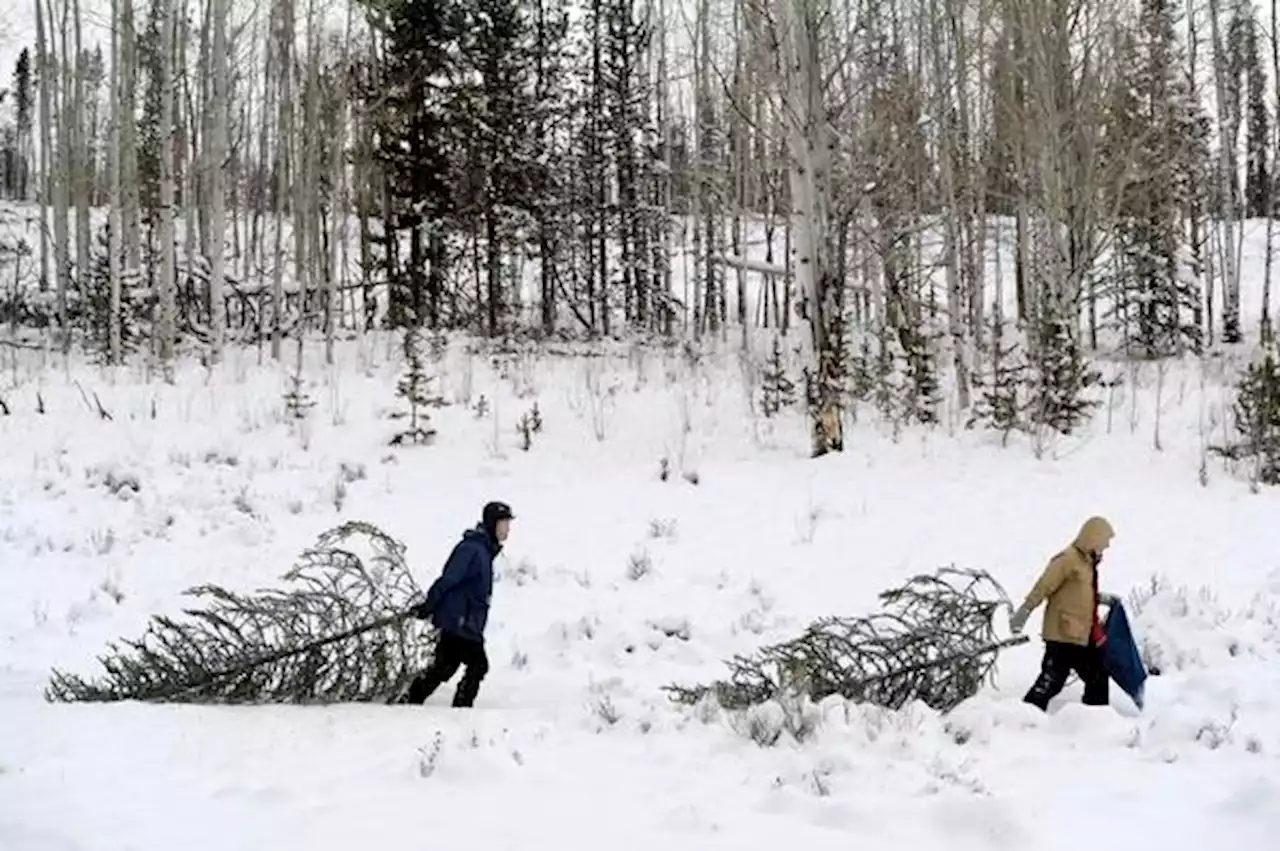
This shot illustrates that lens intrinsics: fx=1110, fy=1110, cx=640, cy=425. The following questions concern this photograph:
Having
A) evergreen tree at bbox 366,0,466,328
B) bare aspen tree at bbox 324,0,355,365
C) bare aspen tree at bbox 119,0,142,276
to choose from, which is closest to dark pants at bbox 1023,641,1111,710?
bare aspen tree at bbox 324,0,355,365

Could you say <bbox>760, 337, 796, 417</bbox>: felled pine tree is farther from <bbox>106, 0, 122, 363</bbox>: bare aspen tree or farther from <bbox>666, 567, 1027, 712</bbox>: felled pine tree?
<bbox>106, 0, 122, 363</bbox>: bare aspen tree

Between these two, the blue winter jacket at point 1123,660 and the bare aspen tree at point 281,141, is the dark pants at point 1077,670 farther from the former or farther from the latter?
the bare aspen tree at point 281,141

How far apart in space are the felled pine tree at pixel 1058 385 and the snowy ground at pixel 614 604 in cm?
35

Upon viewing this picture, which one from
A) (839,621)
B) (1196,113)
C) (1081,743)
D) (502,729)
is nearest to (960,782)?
(1081,743)

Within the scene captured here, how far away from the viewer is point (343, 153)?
2669cm

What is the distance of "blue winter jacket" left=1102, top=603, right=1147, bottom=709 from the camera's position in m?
6.63

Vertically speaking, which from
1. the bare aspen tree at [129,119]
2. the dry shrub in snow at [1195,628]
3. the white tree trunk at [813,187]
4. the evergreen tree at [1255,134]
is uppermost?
the evergreen tree at [1255,134]

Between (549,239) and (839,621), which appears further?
(549,239)

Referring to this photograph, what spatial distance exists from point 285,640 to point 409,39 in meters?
22.8

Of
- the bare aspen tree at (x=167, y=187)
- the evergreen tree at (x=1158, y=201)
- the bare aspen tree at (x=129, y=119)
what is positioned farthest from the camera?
the evergreen tree at (x=1158, y=201)

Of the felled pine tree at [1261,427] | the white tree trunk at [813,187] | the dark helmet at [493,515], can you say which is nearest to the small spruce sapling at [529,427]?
the white tree trunk at [813,187]

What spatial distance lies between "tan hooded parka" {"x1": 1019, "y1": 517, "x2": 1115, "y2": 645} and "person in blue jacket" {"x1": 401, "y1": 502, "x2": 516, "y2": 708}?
3356mm

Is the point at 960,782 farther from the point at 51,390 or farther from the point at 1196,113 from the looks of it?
the point at 1196,113

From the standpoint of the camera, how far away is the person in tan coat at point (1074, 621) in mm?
6719
